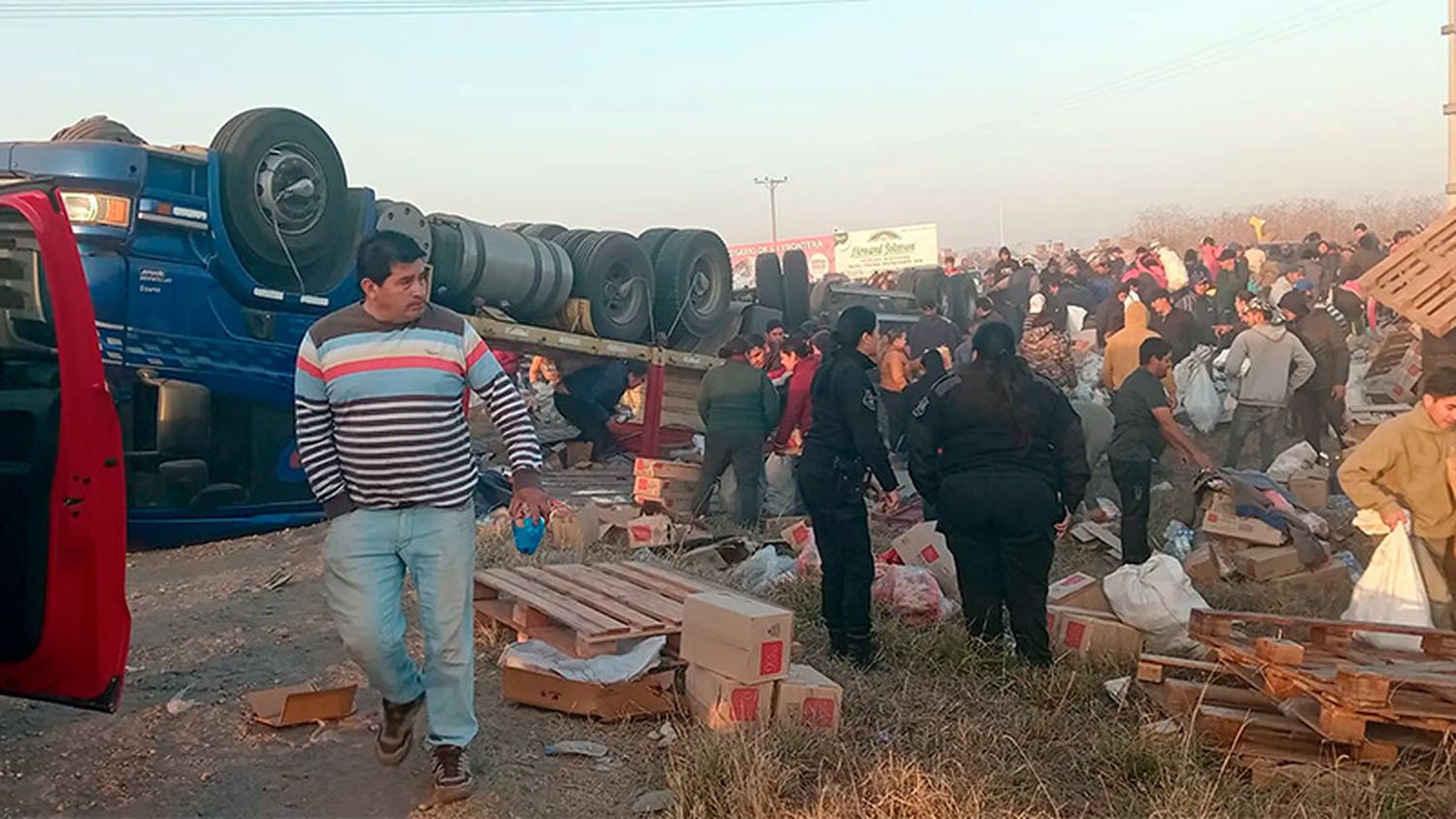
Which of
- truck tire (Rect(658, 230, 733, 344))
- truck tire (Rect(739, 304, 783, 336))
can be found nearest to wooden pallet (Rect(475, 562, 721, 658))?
truck tire (Rect(658, 230, 733, 344))

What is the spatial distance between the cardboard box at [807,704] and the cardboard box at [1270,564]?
384 centimetres

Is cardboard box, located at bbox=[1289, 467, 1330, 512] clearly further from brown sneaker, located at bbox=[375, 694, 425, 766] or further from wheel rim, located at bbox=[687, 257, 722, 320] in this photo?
brown sneaker, located at bbox=[375, 694, 425, 766]

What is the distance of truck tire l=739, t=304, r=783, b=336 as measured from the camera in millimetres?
12445

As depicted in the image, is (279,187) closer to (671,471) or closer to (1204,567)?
(671,471)

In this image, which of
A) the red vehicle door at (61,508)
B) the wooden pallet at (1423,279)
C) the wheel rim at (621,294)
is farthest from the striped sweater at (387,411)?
the wheel rim at (621,294)

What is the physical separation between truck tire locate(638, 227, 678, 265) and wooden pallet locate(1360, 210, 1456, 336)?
5.92 m

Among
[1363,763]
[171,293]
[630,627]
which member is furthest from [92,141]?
[1363,763]

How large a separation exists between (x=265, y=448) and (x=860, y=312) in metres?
3.96

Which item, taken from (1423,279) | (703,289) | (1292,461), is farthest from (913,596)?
(703,289)

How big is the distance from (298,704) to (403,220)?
4.78m

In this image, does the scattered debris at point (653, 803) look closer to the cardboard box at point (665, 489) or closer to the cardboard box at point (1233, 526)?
the cardboard box at point (1233, 526)

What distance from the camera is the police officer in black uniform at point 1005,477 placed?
5203 millimetres

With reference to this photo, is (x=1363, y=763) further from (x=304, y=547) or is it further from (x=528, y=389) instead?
(x=528, y=389)

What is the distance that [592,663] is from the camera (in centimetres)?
477
